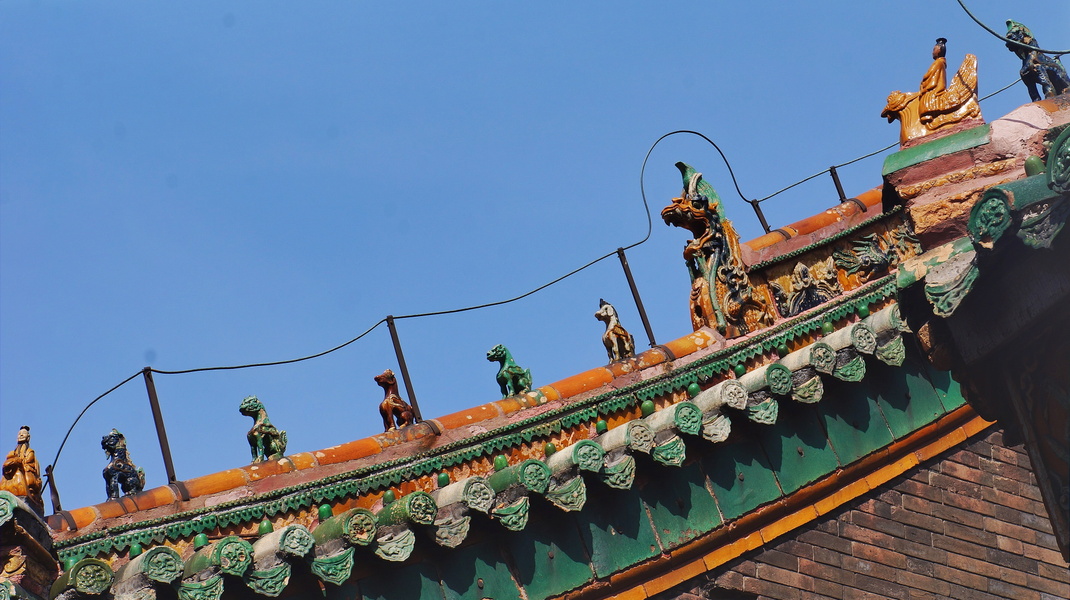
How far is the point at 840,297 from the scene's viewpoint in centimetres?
1459

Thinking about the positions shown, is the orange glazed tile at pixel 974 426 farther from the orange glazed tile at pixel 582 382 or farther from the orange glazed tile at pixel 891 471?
the orange glazed tile at pixel 582 382

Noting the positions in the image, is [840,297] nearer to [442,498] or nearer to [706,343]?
[706,343]

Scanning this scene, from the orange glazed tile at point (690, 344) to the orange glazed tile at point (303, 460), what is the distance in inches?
127

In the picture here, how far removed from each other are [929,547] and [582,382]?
3.15 meters

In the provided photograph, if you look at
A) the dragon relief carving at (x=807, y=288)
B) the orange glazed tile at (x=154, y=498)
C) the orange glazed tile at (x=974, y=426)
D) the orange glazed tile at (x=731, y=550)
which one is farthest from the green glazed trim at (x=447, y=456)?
the orange glazed tile at (x=731, y=550)

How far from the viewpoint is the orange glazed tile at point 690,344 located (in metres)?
14.3

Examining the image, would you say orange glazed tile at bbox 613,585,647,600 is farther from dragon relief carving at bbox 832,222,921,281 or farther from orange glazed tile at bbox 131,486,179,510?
dragon relief carving at bbox 832,222,921,281

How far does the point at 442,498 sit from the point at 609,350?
268 centimetres

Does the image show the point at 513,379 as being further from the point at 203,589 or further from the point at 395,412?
the point at 203,589

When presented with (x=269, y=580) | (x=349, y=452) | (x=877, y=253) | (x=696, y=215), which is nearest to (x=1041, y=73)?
(x=877, y=253)

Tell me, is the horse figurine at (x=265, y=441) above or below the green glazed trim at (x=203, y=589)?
above

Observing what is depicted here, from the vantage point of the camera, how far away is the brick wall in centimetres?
1324

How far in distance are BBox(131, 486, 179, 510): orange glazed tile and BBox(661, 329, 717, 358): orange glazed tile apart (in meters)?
4.37

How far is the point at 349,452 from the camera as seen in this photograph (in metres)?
13.1
